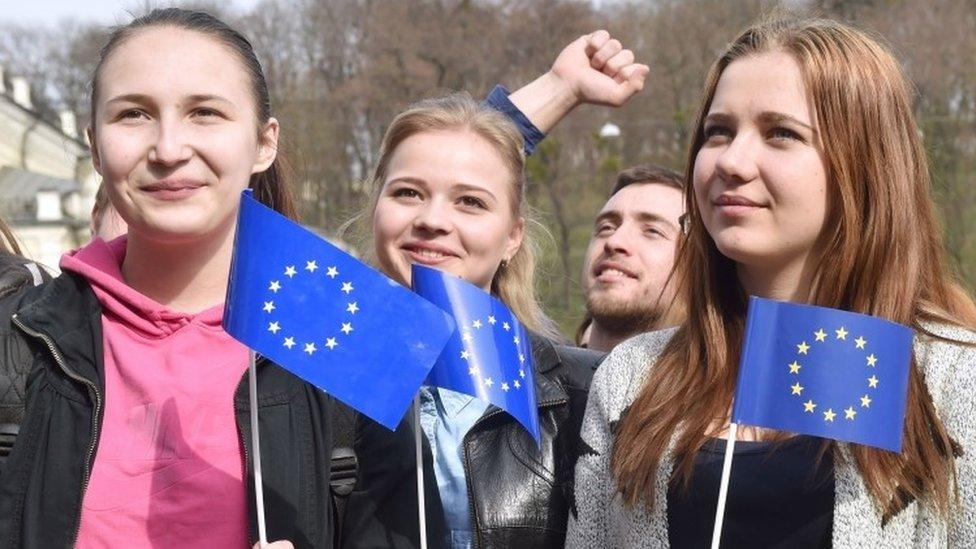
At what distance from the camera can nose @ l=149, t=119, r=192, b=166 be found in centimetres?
320

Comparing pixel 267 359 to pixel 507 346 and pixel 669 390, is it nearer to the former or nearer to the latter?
pixel 507 346

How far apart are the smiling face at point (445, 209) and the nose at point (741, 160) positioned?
0.86 metres

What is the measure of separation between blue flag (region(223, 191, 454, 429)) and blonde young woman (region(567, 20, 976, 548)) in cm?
50

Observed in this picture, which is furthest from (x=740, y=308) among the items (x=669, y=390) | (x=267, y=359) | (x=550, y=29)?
(x=550, y=29)

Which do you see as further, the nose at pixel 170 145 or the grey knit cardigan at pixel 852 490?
the nose at pixel 170 145

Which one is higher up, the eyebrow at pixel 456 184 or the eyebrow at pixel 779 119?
the eyebrow at pixel 456 184

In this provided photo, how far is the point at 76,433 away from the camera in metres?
3.08

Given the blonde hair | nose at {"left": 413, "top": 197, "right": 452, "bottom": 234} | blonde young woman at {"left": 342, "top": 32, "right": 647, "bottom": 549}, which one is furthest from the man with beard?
nose at {"left": 413, "top": 197, "right": 452, "bottom": 234}

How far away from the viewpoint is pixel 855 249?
3170 millimetres

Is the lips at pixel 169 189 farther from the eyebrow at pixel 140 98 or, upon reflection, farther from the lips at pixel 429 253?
the lips at pixel 429 253

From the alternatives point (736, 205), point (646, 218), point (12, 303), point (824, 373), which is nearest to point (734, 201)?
point (736, 205)

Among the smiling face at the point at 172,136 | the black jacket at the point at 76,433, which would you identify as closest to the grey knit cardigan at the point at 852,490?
the black jacket at the point at 76,433

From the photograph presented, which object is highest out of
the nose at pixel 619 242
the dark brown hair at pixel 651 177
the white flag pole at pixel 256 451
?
the dark brown hair at pixel 651 177

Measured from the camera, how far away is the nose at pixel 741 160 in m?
3.18
